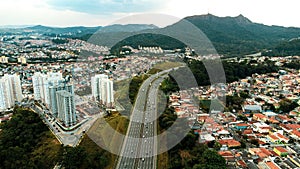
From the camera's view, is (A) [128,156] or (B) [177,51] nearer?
(A) [128,156]

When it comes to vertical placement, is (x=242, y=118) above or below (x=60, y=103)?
below

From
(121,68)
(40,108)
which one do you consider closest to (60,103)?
(40,108)

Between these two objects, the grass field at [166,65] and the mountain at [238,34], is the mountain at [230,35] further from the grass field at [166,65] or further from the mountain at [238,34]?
the grass field at [166,65]

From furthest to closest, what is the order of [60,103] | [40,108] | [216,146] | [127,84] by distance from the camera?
[127,84], [40,108], [60,103], [216,146]

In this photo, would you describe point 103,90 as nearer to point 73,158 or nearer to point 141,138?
point 141,138

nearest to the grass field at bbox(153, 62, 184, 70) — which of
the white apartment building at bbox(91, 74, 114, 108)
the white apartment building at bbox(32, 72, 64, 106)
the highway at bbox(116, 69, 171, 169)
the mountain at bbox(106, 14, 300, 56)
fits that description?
the mountain at bbox(106, 14, 300, 56)

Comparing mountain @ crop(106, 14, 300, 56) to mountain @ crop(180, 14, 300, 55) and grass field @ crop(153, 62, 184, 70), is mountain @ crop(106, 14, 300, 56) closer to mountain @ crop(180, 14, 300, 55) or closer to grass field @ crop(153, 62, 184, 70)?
mountain @ crop(180, 14, 300, 55)

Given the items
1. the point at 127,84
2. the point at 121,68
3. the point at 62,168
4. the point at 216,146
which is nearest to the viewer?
the point at 62,168

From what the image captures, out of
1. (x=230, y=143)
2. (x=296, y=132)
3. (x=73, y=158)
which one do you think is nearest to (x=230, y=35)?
(x=296, y=132)

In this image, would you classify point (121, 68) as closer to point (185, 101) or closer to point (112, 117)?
point (185, 101)
